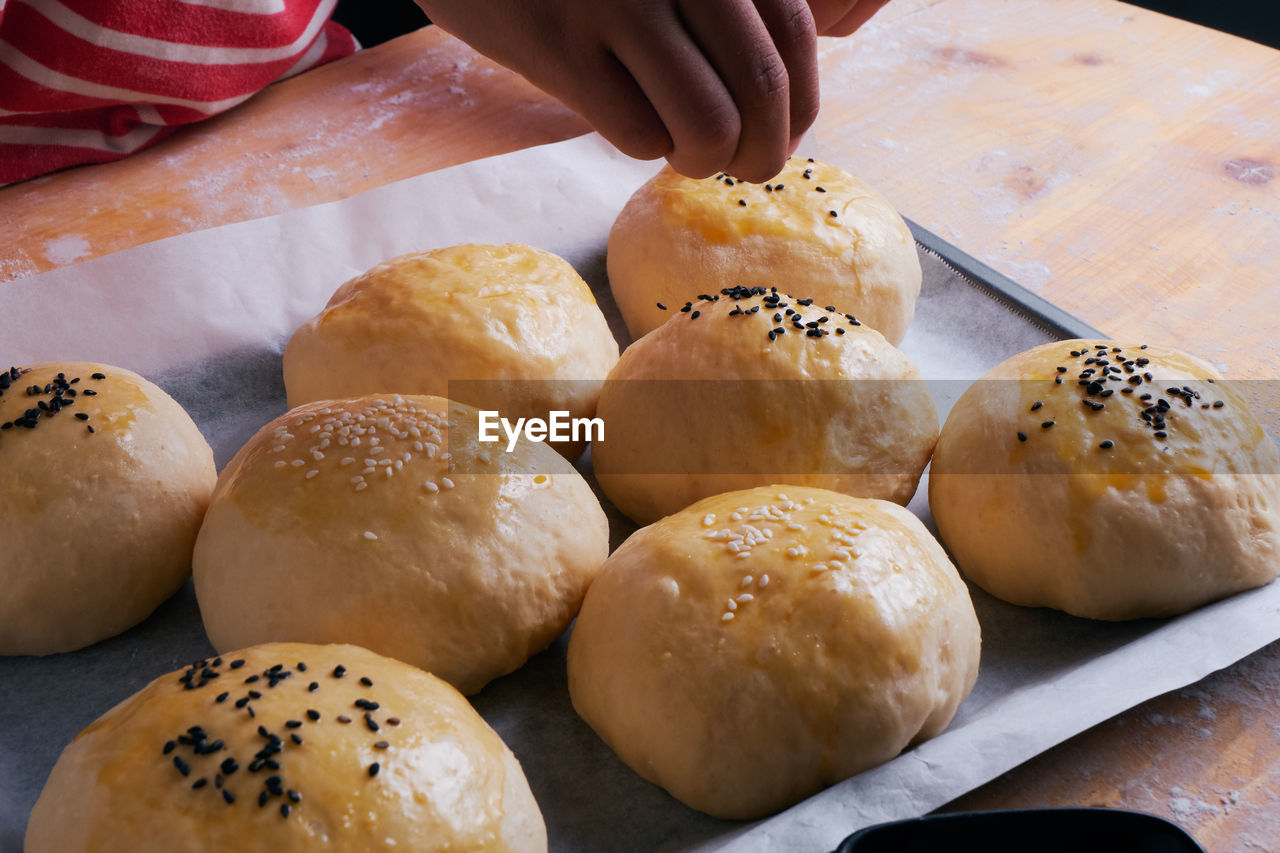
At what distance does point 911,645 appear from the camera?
1.33 metres

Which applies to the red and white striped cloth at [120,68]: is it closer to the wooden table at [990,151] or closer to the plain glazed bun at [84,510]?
the wooden table at [990,151]

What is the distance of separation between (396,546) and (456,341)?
1.70 ft

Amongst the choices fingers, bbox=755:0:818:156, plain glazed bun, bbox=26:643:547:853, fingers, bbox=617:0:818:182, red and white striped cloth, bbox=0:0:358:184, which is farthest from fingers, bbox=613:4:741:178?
red and white striped cloth, bbox=0:0:358:184

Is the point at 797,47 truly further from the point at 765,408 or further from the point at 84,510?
the point at 84,510

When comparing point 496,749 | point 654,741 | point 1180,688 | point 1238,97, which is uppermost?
point 496,749

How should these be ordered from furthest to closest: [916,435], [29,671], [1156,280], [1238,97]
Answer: [1238,97]
[1156,280]
[916,435]
[29,671]

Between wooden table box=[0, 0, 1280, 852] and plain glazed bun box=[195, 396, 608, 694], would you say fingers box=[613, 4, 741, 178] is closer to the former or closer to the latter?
plain glazed bun box=[195, 396, 608, 694]

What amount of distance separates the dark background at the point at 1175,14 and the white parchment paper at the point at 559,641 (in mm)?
1061

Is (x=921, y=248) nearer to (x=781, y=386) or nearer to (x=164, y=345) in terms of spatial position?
(x=781, y=386)

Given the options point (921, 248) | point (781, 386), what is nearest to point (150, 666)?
point (781, 386)

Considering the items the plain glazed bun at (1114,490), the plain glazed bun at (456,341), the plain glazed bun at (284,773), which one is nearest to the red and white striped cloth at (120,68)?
the plain glazed bun at (456,341)

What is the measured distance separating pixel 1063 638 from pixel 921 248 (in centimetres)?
111

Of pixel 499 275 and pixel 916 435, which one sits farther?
pixel 499 275

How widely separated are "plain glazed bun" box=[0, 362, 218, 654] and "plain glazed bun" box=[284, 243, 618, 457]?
0.32 meters
